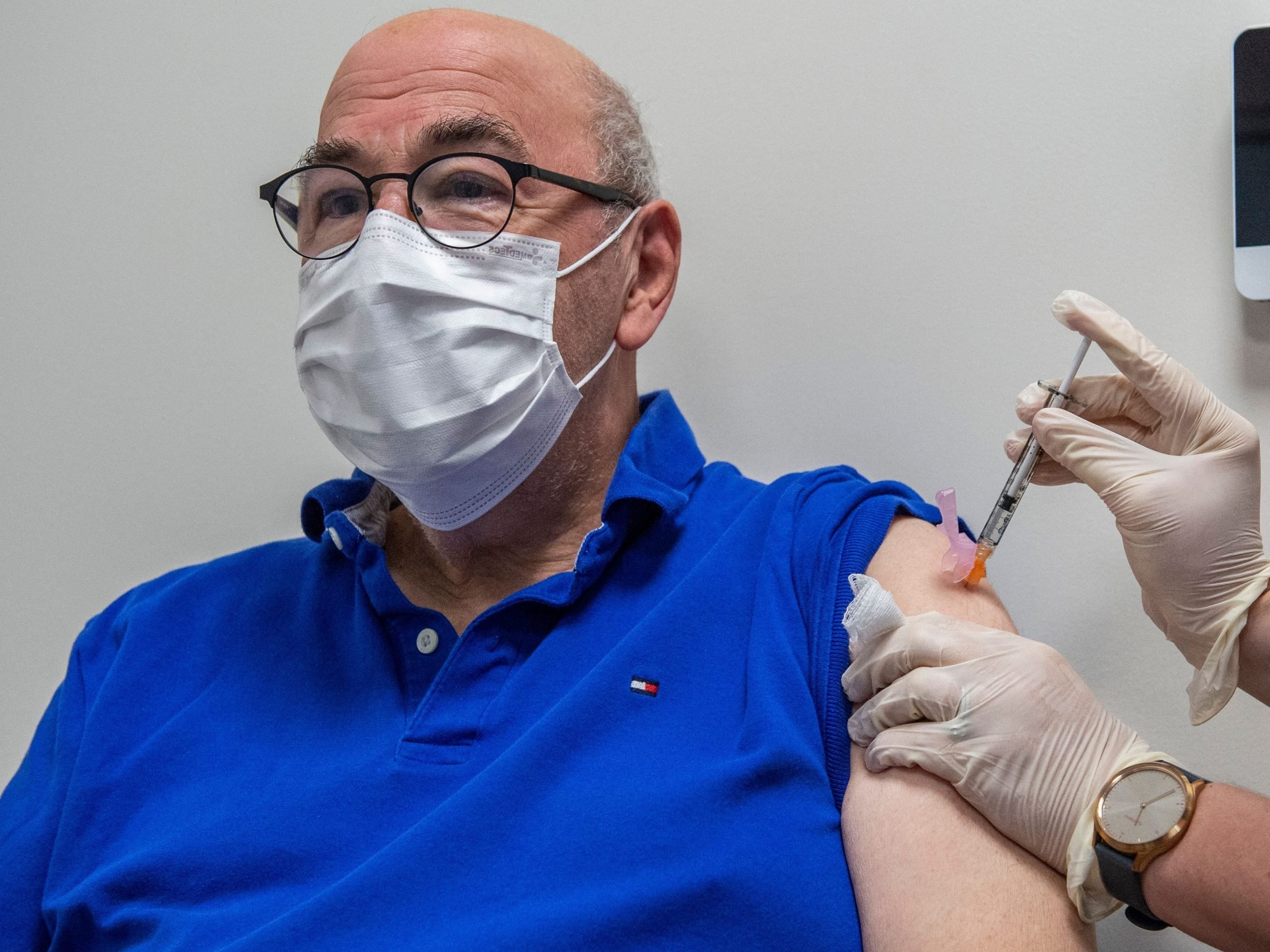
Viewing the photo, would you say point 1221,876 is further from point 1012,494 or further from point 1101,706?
point 1012,494

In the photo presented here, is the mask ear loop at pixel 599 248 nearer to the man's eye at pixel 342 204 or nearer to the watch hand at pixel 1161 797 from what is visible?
the man's eye at pixel 342 204

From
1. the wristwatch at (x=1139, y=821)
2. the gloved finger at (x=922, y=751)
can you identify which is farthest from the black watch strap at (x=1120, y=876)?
the gloved finger at (x=922, y=751)

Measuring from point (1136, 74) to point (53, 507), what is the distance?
1.89 meters

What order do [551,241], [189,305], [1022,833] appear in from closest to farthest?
[1022,833] < [551,241] < [189,305]

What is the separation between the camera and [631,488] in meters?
1.19

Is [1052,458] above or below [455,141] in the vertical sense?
below

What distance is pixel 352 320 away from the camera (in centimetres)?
112

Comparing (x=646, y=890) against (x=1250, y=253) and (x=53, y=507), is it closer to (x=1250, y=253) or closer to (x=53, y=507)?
(x=1250, y=253)

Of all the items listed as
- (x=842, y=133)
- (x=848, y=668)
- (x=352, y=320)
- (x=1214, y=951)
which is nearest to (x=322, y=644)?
(x=352, y=320)

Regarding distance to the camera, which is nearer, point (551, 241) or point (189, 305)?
point (551, 241)

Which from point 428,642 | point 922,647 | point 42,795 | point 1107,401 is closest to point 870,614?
point 922,647

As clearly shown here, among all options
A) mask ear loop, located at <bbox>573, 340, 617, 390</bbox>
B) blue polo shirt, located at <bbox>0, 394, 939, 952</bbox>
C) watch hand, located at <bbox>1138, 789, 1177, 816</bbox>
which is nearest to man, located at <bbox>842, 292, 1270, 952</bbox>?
watch hand, located at <bbox>1138, 789, 1177, 816</bbox>

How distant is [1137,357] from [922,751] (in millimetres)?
464

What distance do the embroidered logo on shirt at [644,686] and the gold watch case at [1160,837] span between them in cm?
44
